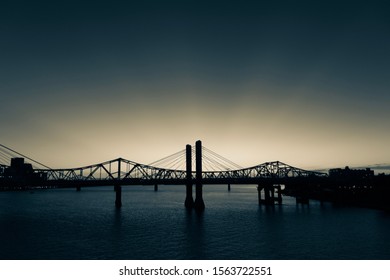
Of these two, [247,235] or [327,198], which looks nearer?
[247,235]

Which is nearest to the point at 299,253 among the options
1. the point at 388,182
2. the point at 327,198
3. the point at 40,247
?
the point at 40,247

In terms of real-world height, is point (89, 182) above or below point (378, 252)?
above

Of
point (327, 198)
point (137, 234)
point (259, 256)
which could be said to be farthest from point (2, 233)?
point (327, 198)

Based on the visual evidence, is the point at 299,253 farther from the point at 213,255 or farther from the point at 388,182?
the point at 388,182

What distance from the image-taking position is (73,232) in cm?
4725

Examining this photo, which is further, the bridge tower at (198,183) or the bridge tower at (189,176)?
the bridge tower at (189,176)

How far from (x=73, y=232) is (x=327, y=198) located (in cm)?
10072

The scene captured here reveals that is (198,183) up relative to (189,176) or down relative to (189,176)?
down

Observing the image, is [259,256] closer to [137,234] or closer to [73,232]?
[137,234]

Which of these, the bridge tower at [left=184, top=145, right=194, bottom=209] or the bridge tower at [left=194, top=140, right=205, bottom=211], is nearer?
the bridge tower at [left=194, top=140, right=205, bottom=211]

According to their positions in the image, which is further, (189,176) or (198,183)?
(189,176)

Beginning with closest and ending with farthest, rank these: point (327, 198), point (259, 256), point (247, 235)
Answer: point (259, 256), point (247, 235), point (327, 198)

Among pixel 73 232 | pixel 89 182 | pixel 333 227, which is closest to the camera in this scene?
pixel 73 232
